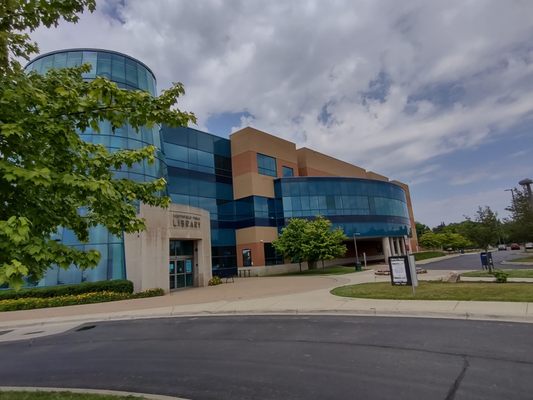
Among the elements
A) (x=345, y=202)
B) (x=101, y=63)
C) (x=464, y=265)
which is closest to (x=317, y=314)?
(x=464, y=265)

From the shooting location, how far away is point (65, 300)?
727 inches

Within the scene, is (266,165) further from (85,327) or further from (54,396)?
(54,396)

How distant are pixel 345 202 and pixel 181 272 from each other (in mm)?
24728

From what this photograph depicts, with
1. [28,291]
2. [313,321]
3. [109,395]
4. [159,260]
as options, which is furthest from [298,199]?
[109,395]

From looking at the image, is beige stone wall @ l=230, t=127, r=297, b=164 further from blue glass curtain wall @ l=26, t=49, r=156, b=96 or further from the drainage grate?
the drainage grate

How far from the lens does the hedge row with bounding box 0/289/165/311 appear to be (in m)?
17.6

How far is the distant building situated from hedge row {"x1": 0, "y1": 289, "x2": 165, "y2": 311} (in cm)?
132

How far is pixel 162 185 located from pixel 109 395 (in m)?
3.53

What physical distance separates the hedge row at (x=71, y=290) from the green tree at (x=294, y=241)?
16.7m

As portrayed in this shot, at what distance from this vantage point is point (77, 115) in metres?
4.68

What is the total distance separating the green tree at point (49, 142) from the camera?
3711 millimetres

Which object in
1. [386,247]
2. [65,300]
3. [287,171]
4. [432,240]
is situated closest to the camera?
[65,300]

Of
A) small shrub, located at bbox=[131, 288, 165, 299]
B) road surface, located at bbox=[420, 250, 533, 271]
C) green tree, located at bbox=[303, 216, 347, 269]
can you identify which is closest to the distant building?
small shrub, located at bbox=[131, 288, 165, 299]

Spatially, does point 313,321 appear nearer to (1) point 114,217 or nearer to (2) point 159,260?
(1) point 114,217
